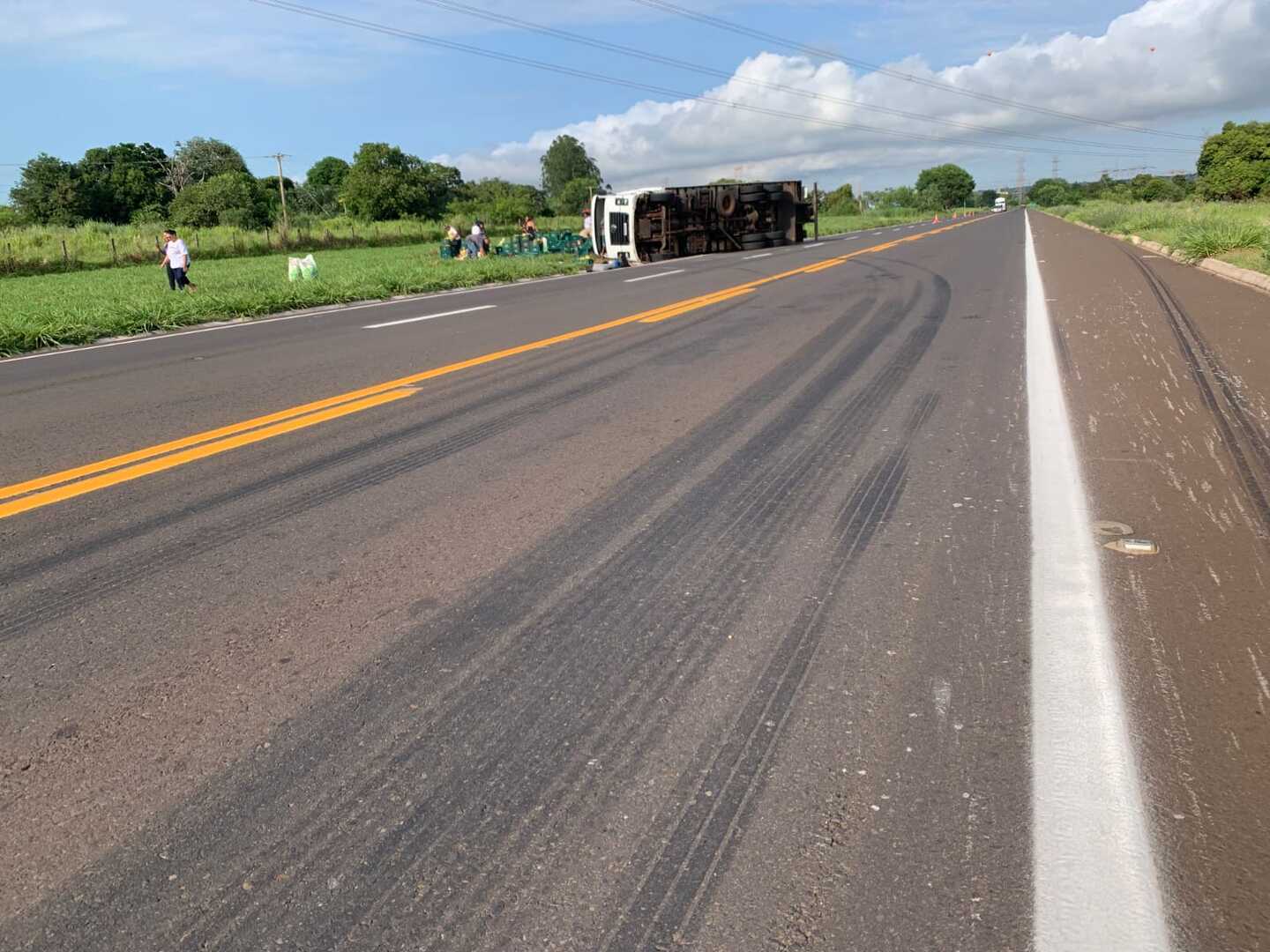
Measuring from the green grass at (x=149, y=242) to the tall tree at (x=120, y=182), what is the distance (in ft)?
137

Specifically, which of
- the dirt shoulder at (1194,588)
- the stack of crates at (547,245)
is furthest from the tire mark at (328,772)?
the stack of crates at (547,245)

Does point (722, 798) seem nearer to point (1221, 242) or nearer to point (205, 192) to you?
point (1221, 242)

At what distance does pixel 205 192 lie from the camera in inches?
2803

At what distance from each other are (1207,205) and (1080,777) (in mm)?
47587

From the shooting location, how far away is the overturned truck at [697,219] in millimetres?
29781

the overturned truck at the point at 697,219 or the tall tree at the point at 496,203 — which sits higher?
the tall tree at the point at 496,203

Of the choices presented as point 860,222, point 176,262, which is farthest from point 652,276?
point 860,222

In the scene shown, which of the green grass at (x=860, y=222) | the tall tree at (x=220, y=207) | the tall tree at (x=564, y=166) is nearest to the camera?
the green grass at (x=860, y=222)

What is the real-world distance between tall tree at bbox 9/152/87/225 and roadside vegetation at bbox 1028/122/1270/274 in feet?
266

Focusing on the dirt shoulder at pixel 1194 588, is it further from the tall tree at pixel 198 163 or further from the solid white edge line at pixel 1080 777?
the tall tree at pixel 198 163

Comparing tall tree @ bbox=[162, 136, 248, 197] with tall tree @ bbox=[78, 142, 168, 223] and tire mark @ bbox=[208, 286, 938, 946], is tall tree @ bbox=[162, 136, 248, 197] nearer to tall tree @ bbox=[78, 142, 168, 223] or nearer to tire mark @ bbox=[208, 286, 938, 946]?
tall tree @ bbox=[78, 142, 168, 223]

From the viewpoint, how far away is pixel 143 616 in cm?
311

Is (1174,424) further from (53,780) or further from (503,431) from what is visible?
(53,780)

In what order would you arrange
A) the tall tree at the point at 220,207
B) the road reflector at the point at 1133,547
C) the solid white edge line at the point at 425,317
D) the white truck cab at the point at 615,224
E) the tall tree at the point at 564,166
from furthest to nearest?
the tall tree at the point at 564,166 → the tall tree at the point at 220,207 → the white truck cab at the point at 615,224 → the solid white edge line at the point at 425,317 → the road reflector at the point at 1133,547
